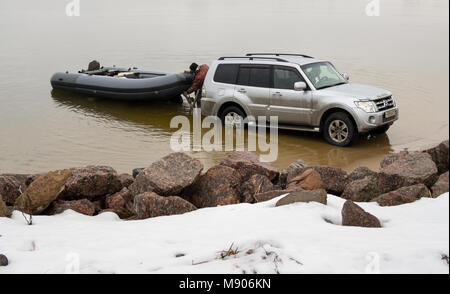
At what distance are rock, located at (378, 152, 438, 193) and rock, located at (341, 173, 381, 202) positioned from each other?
116 mm

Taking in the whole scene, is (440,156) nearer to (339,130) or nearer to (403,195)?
(403,195)

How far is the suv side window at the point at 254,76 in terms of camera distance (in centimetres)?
1356

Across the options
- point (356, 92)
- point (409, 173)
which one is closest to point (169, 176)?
point (409, 173)

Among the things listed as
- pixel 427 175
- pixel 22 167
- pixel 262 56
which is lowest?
pixel 22 167

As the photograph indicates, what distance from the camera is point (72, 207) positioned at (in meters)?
7.60

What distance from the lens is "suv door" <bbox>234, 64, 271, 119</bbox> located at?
13508 millimetres

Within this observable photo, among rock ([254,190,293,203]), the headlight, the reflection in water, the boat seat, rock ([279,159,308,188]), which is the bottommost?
the reflection in water

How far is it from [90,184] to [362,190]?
3.55m

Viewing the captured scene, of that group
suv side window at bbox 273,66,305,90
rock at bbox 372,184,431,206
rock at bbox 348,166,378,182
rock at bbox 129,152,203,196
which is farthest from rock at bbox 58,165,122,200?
suv side window at bbox 273,66,305,90

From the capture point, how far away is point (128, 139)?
13.8 m

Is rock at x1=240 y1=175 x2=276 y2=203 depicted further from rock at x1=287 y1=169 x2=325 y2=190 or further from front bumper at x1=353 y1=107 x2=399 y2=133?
front bumper at x1=353 y1=107 x2=399 y2=133
